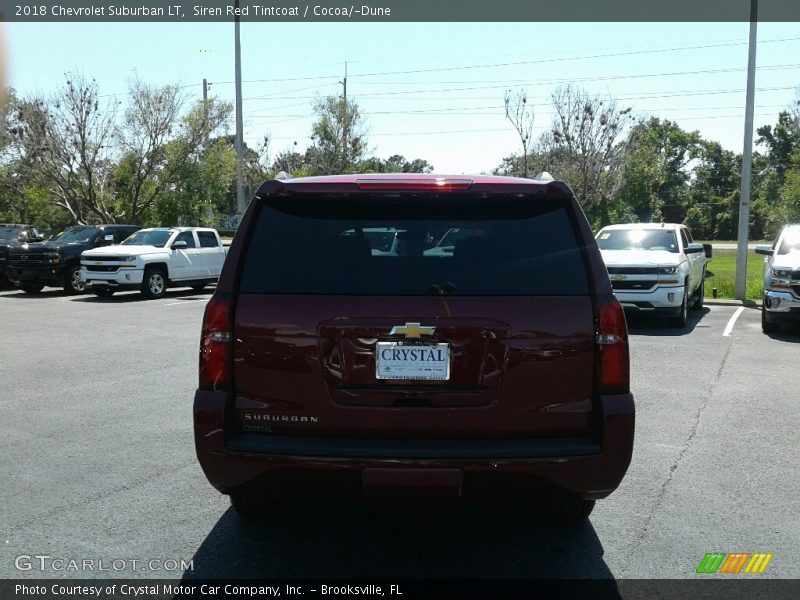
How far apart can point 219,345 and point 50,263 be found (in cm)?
1868

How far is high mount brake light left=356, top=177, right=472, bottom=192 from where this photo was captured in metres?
3.64

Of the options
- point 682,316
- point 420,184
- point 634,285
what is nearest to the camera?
point 420,184

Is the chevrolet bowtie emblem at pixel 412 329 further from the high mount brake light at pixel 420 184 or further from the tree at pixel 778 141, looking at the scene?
the tree at pixel 778 141

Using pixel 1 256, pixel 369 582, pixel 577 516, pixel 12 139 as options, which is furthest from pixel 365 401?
pixel 12 139

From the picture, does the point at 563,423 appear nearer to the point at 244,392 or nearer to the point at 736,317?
the point at 244,392

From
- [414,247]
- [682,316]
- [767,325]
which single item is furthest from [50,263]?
[414,247]

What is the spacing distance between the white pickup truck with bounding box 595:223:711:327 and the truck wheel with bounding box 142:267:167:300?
444 inches

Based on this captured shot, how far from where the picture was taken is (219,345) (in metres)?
3.60

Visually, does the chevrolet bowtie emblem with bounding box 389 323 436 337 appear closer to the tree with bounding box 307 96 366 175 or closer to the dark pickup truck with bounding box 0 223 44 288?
the dark pickup truck with bounding box 0 223 44 288

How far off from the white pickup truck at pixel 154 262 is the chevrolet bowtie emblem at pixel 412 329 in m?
17.0

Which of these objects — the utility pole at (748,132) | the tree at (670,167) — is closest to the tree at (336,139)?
the utility pole at (748,132)

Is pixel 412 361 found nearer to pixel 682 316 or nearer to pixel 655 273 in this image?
pixel 655 273

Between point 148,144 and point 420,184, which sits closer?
point 420,184

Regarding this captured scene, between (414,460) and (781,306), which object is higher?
(414,460)
